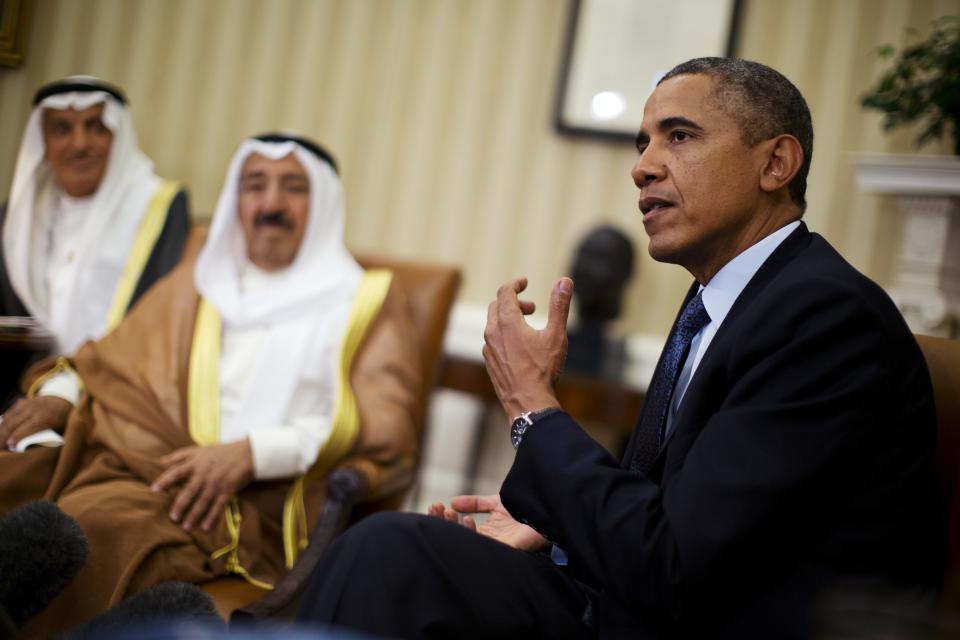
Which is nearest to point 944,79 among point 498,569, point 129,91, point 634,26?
point 634,26

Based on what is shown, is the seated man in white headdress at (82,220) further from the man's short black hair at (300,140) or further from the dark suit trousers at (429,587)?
the dark suit trousers at (429,587)

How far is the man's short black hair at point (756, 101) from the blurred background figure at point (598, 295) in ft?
7.74

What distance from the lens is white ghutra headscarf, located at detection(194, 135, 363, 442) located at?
2781 mm

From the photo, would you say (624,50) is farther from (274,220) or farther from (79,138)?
(79,138)

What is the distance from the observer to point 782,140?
1.58 meters

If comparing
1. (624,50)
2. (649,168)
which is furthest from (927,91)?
(649,168)

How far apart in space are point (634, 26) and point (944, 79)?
53.1 inches

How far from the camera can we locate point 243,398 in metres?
2.79

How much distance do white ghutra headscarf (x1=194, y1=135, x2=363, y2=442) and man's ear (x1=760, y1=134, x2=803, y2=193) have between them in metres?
1.55

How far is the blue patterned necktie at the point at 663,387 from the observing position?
1534 mm

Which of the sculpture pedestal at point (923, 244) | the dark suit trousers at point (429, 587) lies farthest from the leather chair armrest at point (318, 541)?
the sculpture pedestal at point (923, 244)

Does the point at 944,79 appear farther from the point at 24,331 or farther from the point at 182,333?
the point at 24,331

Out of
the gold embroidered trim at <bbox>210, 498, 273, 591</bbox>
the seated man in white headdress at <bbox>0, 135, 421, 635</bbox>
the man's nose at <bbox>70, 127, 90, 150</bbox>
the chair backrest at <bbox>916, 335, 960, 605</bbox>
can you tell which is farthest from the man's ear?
the man's nose at <bbox>70, 127, 90, 150</bbox>

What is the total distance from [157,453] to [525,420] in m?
1.55
